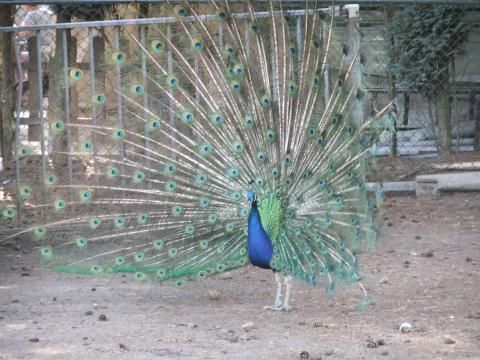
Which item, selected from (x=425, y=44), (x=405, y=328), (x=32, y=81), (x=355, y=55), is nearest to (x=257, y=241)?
(x=405, y=328)

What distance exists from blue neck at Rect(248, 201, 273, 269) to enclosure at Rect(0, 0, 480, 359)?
35cm

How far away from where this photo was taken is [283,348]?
526 cm

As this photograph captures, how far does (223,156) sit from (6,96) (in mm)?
4488

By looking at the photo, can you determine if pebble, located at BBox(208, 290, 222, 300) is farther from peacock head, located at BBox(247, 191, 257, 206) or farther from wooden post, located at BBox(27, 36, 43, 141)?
wooden post, located at BBox(27, 36, 43, 141)

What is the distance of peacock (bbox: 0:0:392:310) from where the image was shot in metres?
6.29

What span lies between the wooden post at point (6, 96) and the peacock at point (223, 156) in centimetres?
369

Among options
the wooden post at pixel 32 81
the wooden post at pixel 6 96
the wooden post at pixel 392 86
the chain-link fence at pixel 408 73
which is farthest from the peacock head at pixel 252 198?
the wooden post at pixel 392 86

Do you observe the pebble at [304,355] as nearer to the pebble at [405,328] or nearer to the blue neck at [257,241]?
the pebble at [405,328]

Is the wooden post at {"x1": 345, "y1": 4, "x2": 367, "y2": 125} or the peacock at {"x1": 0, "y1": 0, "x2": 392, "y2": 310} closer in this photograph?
the peacock at {"x1": 0, "y1": 0, "x2": 392, "y2": 310}

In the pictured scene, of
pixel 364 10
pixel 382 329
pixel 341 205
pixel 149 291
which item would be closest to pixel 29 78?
pixel 364 10

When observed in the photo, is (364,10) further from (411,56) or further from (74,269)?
(74,269)

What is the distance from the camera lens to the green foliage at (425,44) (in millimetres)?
10844

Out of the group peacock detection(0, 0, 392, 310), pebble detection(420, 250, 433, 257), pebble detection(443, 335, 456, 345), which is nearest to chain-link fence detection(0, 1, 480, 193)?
pebble detection(420, 250, 433, 257)

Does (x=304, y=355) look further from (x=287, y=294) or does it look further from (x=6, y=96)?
(x=6, y=96)
